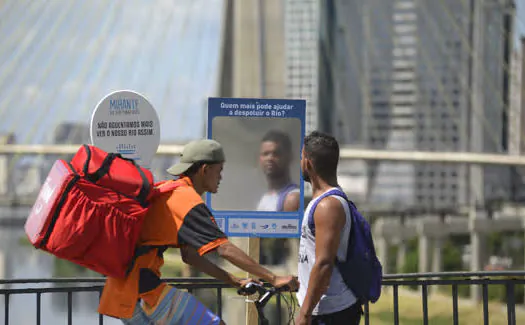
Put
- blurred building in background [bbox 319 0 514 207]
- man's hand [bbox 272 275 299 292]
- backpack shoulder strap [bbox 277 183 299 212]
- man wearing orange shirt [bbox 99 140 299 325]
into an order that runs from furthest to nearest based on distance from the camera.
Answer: blurred building in background [bbox 319 0 514 207] → backpack shoulder strap [bbox 277 183 299 212] → man's hand [bbox 272 275 299 292] → man wearing orange shirt [bbox 99 140 299 325]

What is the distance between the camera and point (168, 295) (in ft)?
11.6

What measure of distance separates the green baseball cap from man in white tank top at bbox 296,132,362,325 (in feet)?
1.14

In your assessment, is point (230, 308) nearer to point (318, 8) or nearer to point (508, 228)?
point (318, 8)

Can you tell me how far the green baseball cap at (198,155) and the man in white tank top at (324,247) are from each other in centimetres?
35

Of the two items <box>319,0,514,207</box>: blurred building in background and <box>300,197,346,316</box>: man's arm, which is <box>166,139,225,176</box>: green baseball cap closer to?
<box>300,197,346,316</box>: man's arm

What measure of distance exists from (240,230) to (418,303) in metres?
42.8

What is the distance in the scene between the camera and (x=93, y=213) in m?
3.35

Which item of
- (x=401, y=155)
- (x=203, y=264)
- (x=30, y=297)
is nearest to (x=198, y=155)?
(x=203, y=264)

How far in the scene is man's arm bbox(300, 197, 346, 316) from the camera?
142 inches

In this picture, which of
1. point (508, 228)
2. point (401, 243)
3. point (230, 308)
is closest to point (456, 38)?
point (401, 243)

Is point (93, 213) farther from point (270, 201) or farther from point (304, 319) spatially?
point (270, 201)

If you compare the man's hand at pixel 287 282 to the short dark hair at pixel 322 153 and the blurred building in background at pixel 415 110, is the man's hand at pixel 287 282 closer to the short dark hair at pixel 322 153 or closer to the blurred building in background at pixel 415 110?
the short dark hair at pixel 322 153

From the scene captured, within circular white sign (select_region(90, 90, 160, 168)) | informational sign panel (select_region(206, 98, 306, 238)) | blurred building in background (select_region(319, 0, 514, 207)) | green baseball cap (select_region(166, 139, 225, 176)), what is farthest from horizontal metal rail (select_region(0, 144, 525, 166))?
blurred building in background (select_region(319, 0, 514, 207))

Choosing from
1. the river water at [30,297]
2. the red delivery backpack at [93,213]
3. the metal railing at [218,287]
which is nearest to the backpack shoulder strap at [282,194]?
the metal railing at [218,287]
